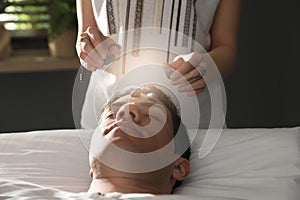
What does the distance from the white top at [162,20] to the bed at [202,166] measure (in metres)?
0.12

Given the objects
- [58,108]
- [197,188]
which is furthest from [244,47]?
[197,188]

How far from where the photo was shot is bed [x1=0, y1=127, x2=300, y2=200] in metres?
1.47

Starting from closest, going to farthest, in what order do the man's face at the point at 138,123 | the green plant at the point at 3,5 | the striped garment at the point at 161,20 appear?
the man's face at the point at 138,123 < the striped garment at the point at 161,20 < the green plant at the point at 3,5

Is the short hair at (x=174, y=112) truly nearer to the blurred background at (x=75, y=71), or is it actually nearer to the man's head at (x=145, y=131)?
the man's head at (x=145, y=131)

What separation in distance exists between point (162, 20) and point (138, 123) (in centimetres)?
37

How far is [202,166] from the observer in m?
1.60

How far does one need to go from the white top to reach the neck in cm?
31

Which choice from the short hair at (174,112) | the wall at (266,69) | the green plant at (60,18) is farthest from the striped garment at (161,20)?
the wall at (266,69)

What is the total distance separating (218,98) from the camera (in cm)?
176

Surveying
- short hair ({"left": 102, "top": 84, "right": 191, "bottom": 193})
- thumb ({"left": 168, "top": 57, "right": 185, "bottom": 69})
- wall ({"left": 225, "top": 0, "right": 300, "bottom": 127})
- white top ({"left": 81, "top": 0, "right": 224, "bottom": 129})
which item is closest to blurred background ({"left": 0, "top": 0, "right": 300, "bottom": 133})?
wall ({"left": 225, "top": 0, "right": 300, "bottom": 127})

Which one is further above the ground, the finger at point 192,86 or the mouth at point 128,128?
the finger at point 192,86

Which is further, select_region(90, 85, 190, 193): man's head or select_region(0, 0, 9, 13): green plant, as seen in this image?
select_region(0, 0, 9, 13): green plant

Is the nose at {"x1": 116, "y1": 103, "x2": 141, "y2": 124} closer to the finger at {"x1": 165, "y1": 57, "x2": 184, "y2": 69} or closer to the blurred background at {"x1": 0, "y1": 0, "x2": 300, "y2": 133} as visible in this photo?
the finger at {"x1": 165, "y1": 57, "x2": 184, "y2": 69}

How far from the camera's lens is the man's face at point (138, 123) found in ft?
4.66
